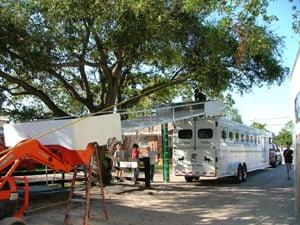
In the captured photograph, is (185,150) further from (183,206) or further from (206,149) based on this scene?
(183,206)

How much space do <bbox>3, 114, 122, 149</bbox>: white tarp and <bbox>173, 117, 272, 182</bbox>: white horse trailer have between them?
12.3 meters

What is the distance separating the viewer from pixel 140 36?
15742 mm

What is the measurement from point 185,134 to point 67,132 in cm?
1455

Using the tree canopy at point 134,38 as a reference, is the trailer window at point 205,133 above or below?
below

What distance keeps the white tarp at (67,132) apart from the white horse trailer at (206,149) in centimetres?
1234

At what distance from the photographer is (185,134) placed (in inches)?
963

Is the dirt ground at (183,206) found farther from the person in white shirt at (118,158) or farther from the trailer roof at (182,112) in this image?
the trailer roof at (182,112)

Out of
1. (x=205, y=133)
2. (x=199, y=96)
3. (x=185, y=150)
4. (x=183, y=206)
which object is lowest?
(x=183, y=206)

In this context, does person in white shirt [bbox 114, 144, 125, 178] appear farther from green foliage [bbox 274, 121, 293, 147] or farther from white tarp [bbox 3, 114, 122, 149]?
green foliage [bbox 274, 121, 293, 147]

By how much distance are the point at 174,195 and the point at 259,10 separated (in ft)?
30.5

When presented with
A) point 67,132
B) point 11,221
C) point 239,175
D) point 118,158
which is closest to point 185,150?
point 118,158

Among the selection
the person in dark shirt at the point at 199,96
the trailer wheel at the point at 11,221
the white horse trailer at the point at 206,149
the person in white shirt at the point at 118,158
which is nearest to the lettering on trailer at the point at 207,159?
the white horse trailer at the point at 206,149

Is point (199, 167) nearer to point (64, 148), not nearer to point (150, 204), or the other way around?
point (150, 204)

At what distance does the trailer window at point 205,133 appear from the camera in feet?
77.6
